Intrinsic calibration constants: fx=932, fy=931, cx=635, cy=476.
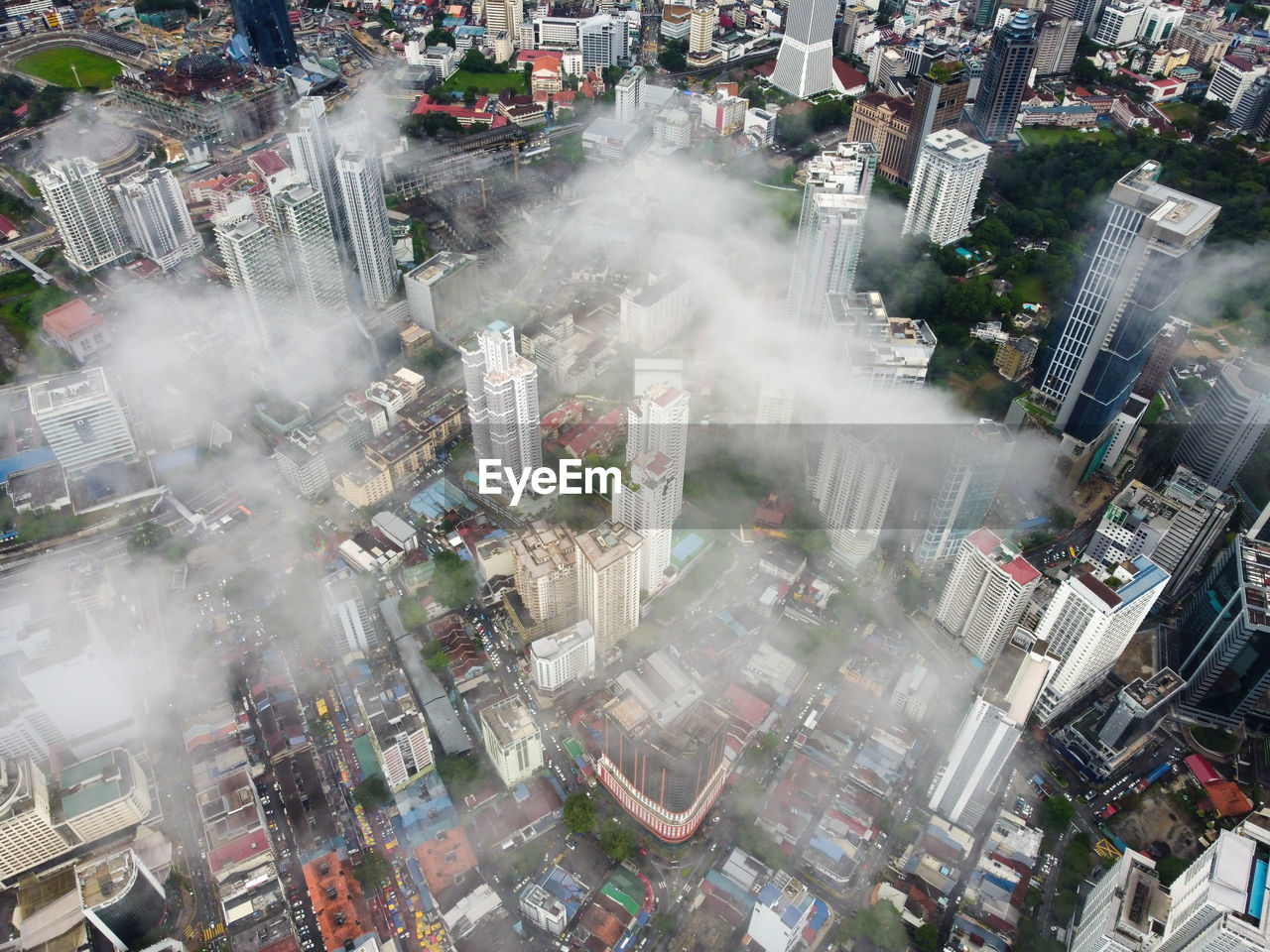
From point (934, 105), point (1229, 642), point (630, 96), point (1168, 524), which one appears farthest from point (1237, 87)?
point (1229, 642)

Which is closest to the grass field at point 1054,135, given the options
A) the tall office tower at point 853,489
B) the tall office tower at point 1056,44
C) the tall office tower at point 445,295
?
the tall office tower at point 1056,44

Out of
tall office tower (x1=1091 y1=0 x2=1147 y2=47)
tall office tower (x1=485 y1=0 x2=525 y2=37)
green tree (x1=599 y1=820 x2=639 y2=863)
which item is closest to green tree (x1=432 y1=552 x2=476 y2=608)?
green tree (x1=599 y1=820 x2=639 y2=863)

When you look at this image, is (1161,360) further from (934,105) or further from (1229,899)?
Result: (1229,899)

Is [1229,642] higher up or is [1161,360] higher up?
[1161,360]

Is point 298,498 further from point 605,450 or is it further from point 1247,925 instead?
point 1247,925

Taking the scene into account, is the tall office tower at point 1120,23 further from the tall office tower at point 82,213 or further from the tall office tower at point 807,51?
the tall office tower at point 82,213

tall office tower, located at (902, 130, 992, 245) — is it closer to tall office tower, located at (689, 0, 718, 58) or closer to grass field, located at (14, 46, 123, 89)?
tall office tower, located at (689, 0, 718, 58)
